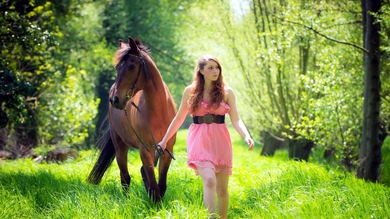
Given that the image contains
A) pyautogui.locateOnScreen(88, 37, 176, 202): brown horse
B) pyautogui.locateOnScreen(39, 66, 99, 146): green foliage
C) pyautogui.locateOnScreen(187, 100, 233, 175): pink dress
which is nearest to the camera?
pyautogui.locateOnScreen(187, 100, 233, 175): pink dress

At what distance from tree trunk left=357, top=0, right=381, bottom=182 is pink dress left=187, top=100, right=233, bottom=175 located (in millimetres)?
3558

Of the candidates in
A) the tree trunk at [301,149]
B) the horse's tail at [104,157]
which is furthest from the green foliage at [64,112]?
the horse's tail at [104,157]

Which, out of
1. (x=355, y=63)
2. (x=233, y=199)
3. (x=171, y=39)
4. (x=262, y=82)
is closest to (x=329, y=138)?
(x=355, y=63)

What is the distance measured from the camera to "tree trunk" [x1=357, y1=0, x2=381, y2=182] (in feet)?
25.0

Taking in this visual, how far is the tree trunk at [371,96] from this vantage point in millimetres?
7613

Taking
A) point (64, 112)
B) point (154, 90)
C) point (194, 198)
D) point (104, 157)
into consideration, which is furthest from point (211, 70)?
point (64, 112)

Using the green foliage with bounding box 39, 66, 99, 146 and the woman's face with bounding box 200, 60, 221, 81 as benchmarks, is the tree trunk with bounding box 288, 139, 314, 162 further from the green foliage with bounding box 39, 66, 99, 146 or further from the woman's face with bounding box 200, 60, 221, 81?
the woman's face with bounding box 200, 60, 221, 81

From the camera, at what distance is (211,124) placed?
5.10 m

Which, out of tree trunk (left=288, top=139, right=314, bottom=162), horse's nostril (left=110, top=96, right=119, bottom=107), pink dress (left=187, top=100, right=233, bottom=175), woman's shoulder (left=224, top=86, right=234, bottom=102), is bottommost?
tree trunk (left=288, top=139, right=314, bottom=162)

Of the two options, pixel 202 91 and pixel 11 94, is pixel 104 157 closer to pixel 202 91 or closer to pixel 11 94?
pixel 11 94

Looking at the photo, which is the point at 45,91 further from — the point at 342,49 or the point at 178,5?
the point at 178,5

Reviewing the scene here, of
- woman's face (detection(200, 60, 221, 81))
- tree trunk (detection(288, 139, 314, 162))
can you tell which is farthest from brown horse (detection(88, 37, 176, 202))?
tree trunk (detection(288, 139, 314, 162))

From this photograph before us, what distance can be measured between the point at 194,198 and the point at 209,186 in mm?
1172

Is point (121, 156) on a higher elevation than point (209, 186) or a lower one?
lower
